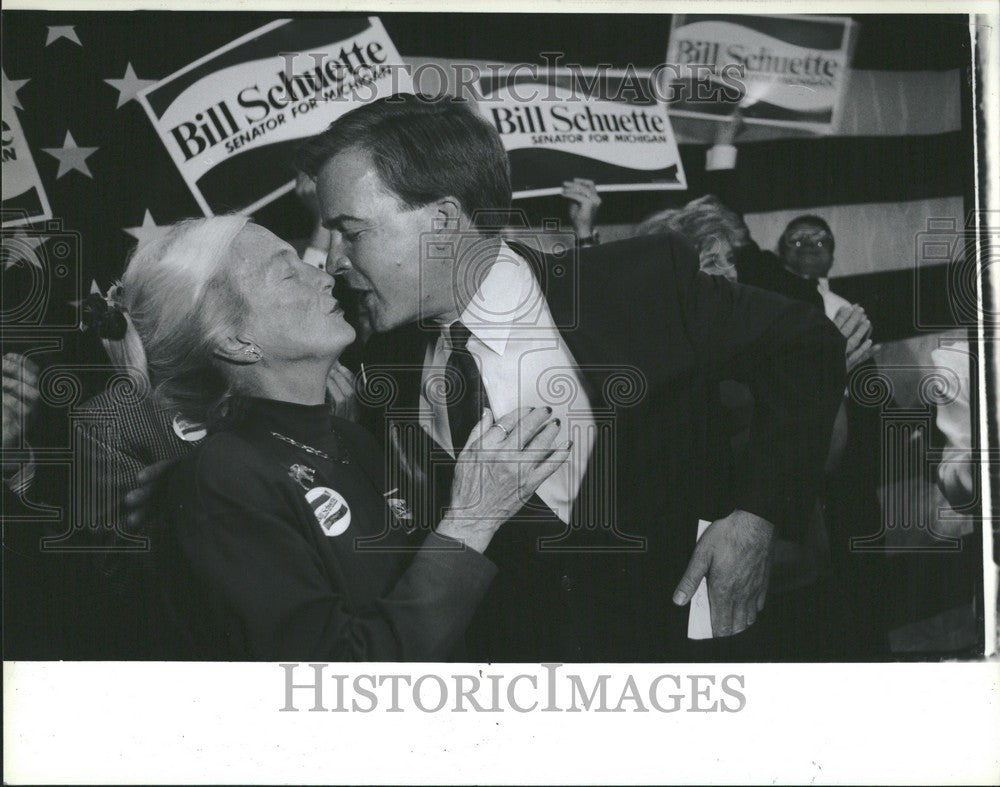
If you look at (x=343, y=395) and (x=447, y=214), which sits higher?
(x=447, y=214)

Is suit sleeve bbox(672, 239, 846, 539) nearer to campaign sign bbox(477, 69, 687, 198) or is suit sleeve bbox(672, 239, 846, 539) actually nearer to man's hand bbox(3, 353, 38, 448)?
campaign sign bbox(477, 69, 687, 198)

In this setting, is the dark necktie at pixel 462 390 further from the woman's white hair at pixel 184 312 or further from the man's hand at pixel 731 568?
the man's hand at pixel 731 568

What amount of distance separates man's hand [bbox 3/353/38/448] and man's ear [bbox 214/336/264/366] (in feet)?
2.47

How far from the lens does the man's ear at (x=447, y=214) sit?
354 cm

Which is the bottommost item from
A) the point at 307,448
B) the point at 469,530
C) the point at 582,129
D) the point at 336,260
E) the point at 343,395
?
the point at 469,530

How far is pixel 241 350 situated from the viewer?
3414mm

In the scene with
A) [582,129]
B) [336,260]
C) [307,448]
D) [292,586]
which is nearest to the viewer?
[292,586]

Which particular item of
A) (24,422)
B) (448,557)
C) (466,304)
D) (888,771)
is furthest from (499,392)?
(888,771)

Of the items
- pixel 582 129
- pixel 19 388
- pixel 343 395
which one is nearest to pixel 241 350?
pixel 343 395

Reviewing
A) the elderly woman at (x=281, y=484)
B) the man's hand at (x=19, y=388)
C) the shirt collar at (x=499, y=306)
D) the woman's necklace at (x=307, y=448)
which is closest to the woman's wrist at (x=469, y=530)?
the elderly woman at (x=281, y=484)

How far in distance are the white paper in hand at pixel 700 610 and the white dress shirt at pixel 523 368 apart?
454 millimetres

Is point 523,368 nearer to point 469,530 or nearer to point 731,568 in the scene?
point 469,530

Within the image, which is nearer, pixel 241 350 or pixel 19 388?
pixel 241 350

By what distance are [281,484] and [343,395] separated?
1.29ft
